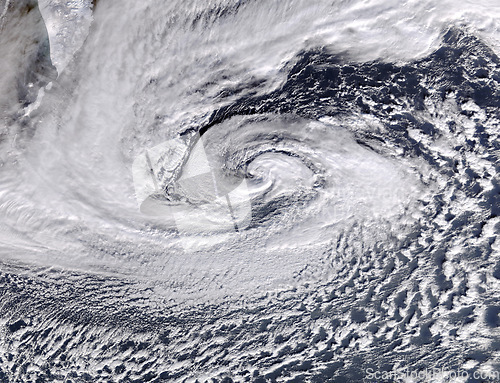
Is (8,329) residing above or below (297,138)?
below

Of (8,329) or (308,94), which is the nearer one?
(308,94)

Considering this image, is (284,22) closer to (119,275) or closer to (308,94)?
(308,94)

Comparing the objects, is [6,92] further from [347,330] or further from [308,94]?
[347,330]

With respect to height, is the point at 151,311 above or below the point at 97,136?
below

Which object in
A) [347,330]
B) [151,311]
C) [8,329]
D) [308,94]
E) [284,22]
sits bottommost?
[8,329]

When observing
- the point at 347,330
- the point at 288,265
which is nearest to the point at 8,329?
the point at 288,265

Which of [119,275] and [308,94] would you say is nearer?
[308,94]

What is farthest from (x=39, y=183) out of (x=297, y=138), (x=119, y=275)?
(x=297, y=138)

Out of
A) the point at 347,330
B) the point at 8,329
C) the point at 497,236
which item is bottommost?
the point at 8,329

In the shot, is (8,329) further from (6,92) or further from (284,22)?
(284,22)
